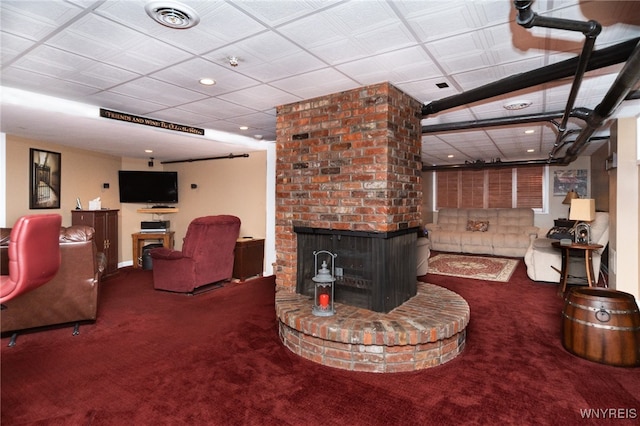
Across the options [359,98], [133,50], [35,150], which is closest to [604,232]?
[359,98]

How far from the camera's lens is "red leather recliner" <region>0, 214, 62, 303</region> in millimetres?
1715

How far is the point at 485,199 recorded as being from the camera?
30.8 ft

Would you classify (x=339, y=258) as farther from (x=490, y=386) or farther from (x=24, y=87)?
(x=24, y=87)

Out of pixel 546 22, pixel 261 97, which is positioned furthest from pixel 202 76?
pixel 546 22

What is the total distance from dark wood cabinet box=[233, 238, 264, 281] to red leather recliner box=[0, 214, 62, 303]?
145 inches

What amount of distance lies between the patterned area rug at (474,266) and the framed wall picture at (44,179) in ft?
21.1

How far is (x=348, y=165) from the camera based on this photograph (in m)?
3.19

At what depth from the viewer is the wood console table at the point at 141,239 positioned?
6.90m

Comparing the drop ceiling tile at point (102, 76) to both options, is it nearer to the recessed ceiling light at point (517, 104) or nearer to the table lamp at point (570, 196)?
the recessed ceiling light at point (517, 104)

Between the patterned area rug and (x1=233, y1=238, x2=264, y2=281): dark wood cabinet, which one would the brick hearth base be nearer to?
(x1=233, y1=238, x2=264, y2=281): dark wood cabinet

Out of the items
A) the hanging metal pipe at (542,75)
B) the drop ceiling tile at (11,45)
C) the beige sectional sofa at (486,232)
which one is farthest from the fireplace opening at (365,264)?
the beige sectional sofa at (486,232)

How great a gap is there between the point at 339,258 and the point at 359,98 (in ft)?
4.82

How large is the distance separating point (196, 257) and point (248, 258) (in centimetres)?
119

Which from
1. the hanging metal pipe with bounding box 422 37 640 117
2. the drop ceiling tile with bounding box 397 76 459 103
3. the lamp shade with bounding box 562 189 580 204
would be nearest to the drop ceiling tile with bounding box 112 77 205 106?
the drop ceiling tile with bounding box 397 76 459 103
